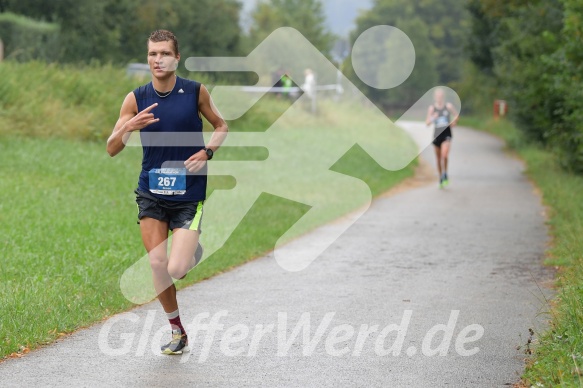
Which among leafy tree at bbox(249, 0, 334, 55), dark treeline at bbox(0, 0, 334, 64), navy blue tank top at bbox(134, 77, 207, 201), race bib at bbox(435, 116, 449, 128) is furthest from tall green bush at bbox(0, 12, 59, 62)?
leafy tree at bbox(249, 0, 334, 55)

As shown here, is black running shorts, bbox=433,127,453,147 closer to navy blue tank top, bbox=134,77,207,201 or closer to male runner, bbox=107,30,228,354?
male runner, bbox=107,30,228,354

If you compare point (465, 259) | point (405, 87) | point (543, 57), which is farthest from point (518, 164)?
point (405, 87)

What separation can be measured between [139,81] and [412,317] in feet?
65.3

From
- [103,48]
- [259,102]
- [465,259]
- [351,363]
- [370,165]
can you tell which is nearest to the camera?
[351,363]

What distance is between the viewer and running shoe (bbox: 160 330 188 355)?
736 cm

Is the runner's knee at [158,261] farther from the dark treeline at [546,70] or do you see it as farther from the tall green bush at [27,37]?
the tall green bush at [27,37]

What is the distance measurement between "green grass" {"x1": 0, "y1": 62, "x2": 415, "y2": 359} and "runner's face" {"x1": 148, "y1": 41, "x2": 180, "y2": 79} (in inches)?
77.8

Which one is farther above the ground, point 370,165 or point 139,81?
Answer: point 139,81

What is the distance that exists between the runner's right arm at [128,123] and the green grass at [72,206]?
146cm

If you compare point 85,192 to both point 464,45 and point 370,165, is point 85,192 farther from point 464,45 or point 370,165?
point 464,45

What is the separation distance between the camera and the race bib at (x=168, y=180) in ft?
24.3

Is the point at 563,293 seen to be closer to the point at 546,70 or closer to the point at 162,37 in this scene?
the point at 162,37

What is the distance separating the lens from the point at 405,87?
108 metres

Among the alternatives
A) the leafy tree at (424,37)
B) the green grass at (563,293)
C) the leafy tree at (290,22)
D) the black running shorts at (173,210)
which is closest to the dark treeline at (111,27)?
the leafy tree at (290,22)
